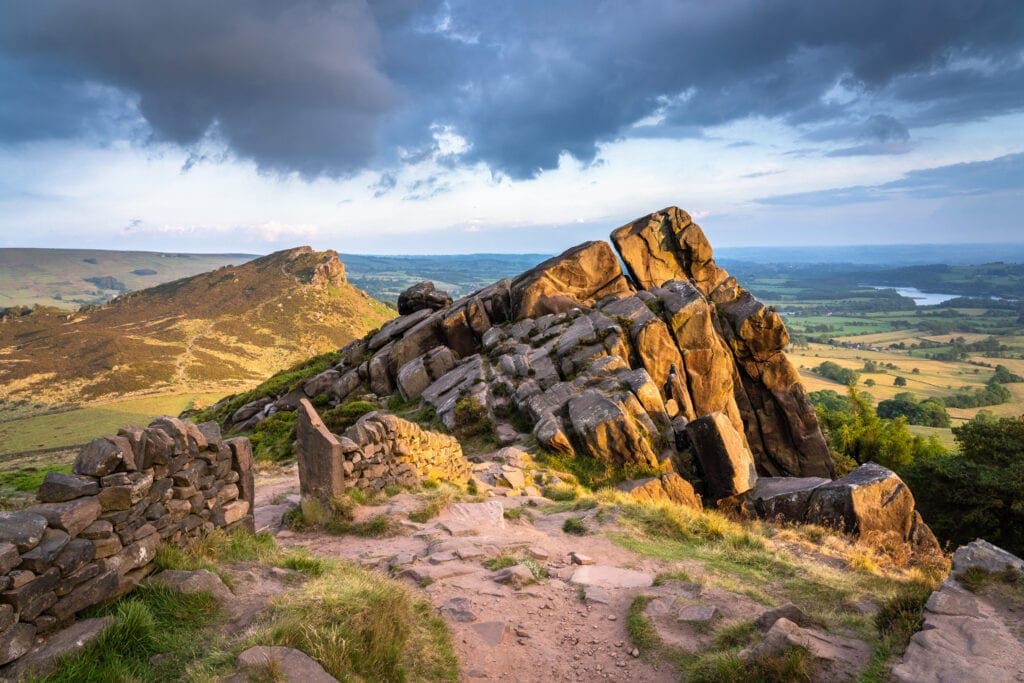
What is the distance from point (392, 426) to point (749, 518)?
13594mm

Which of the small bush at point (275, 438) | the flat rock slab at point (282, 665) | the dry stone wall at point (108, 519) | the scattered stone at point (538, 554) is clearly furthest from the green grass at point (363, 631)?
the small bush at point (275, 438)

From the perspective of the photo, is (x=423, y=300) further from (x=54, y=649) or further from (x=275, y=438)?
(x=54, y=649)

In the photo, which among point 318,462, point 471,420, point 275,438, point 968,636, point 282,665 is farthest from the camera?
point 275,438

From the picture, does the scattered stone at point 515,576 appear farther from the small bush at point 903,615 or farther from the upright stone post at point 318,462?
the small bush at point 903,615

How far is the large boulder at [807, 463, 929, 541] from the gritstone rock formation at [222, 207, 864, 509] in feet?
11.6

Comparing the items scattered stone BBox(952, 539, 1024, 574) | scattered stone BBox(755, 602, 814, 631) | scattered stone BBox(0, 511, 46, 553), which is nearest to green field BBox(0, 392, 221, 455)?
scattered stone BBox(0, 511, 46, 553)

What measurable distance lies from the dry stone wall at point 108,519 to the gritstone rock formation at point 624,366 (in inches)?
560

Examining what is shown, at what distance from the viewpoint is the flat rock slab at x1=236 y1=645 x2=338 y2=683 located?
20.1 feet

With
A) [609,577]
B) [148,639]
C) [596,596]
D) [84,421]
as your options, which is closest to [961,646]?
[596,596]

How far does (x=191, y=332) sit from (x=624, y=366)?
141 m

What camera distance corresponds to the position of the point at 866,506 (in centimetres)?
1780

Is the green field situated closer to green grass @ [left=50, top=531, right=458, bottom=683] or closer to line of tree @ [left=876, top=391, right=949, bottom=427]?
green grass @ [left=50, top=531, right=458, bottom=683]

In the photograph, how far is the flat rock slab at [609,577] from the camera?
1131 cm

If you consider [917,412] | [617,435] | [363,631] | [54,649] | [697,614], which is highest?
[54,649]
